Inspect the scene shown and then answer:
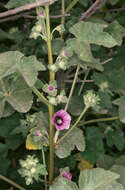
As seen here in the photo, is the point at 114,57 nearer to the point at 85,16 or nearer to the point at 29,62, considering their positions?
the point at 85,16

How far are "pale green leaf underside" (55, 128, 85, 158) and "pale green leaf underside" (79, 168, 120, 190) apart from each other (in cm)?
10

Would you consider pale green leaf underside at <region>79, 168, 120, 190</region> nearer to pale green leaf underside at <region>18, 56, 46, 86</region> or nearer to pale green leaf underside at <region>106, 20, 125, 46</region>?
pale green leaf underside at <region>18, 56, 46, 86</region>

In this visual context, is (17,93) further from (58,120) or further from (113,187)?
(113,187)

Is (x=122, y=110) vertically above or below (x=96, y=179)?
above

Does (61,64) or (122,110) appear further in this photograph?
(122,110)

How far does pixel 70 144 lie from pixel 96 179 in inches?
6.4

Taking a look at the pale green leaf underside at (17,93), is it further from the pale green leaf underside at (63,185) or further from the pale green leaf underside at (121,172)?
the pale green leaf underside at (121,172)

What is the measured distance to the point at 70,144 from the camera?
1101mm

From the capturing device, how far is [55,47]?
1181 mm

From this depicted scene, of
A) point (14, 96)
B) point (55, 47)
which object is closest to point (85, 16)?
point (55, 47)

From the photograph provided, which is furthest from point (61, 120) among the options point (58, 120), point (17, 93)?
point (17, 93)

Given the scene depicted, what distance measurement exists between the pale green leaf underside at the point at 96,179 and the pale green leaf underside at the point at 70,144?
0.34 ft

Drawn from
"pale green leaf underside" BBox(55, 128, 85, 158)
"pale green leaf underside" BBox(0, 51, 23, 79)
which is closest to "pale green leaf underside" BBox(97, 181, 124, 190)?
"pale green leaf underside" BBox(55, 128, 85, 158)

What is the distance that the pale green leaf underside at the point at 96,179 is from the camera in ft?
3.25
